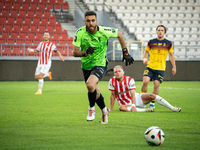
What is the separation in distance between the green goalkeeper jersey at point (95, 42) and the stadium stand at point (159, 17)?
1898cm

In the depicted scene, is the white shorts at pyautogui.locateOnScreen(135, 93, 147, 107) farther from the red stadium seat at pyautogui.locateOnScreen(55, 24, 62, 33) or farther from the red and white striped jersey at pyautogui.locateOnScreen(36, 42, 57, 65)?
the red stadium seat at pyautogui.locateOnScreen(55, 24, 62, 33)

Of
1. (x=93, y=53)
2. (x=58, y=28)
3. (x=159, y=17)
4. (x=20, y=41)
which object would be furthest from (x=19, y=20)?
(x=93, y=53)

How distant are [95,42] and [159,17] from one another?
2153cm

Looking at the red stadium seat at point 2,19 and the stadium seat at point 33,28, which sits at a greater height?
the red stadium seat at point 2,19

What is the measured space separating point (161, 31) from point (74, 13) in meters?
18.4

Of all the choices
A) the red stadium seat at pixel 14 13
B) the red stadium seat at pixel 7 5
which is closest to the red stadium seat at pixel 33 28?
the red stadium seat at pixel 14 13

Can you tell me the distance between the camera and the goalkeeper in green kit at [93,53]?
5.30m

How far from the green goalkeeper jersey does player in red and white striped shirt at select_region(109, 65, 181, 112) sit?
4.19 feet

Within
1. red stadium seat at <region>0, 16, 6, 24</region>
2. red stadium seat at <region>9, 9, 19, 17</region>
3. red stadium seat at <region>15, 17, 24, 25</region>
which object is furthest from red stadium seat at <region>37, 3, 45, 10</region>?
red stadium seat at <region>0, 16, 6, 24</region>

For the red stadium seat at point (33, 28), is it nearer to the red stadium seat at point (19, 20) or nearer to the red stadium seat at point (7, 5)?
the red stadium seat at point (19, 20)

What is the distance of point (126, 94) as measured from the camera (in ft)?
23.2

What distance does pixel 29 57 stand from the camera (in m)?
20.2

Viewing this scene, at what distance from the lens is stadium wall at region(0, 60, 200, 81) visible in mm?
19797

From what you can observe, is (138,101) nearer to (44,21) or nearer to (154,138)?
(154,138)
